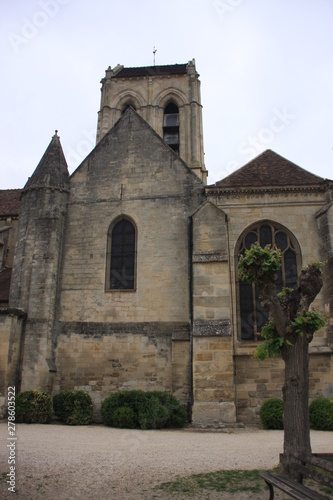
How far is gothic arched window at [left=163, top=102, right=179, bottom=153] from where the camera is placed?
30938 millimetres

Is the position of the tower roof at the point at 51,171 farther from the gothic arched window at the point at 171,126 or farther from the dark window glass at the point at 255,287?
the gothic arched window at the point at 171,126

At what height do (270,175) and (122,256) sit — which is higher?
(270,175)

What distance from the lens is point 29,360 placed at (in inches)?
570

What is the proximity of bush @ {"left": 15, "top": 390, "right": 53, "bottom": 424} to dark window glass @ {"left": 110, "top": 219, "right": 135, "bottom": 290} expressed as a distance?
4.47m

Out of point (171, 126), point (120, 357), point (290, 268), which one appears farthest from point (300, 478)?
point (171, 126)

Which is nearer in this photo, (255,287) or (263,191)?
(255,287)

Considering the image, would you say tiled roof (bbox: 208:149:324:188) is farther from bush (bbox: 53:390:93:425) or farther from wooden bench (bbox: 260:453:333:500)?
wooden bench (bbox: 260:453:333:500)

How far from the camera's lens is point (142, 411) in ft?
40.5

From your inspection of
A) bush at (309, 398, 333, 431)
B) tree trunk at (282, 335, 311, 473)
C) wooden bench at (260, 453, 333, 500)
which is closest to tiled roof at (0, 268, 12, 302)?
bush at (309, 398, 333, 431)

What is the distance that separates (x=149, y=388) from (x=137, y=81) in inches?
1001

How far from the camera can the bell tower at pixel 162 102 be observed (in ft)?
102

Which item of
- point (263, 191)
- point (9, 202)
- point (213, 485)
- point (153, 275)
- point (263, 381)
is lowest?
point (213, 485)

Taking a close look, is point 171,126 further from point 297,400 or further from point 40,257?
point 297,400

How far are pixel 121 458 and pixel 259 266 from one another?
12.8 feet
